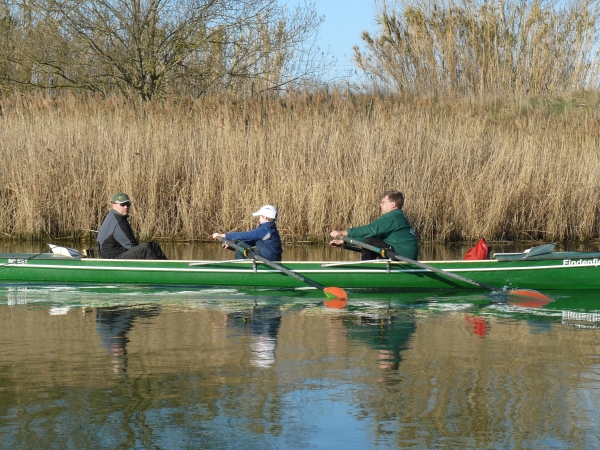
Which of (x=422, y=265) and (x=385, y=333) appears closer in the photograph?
(x=385, y=333)

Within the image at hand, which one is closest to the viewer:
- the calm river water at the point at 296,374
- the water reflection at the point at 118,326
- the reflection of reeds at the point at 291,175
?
the calm river water at the point at 296,374

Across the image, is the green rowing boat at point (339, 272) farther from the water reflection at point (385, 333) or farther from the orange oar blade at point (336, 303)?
the water reflection at point (385, 333)

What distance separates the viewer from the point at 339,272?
967 cm

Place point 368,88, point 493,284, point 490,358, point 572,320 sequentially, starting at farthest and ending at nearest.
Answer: point 368,88, point 493,284, point 572,320, point 490,358

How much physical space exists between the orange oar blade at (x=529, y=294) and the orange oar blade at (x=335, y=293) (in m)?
1.62

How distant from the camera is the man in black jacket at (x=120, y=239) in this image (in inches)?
384

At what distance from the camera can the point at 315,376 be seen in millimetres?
5898

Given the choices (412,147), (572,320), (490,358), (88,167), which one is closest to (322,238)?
(412,147)

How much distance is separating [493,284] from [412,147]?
4.14 metres

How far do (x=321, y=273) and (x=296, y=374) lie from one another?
3.76 meters

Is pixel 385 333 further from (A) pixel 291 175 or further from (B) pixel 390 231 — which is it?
(A) pixel 291 175

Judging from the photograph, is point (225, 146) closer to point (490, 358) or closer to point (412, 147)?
point (412, 147)

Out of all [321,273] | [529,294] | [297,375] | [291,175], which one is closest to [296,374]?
[297,375]

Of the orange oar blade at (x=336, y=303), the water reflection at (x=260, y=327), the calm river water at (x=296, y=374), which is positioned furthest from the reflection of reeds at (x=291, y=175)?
the water reflection at (x=260, y=327)
